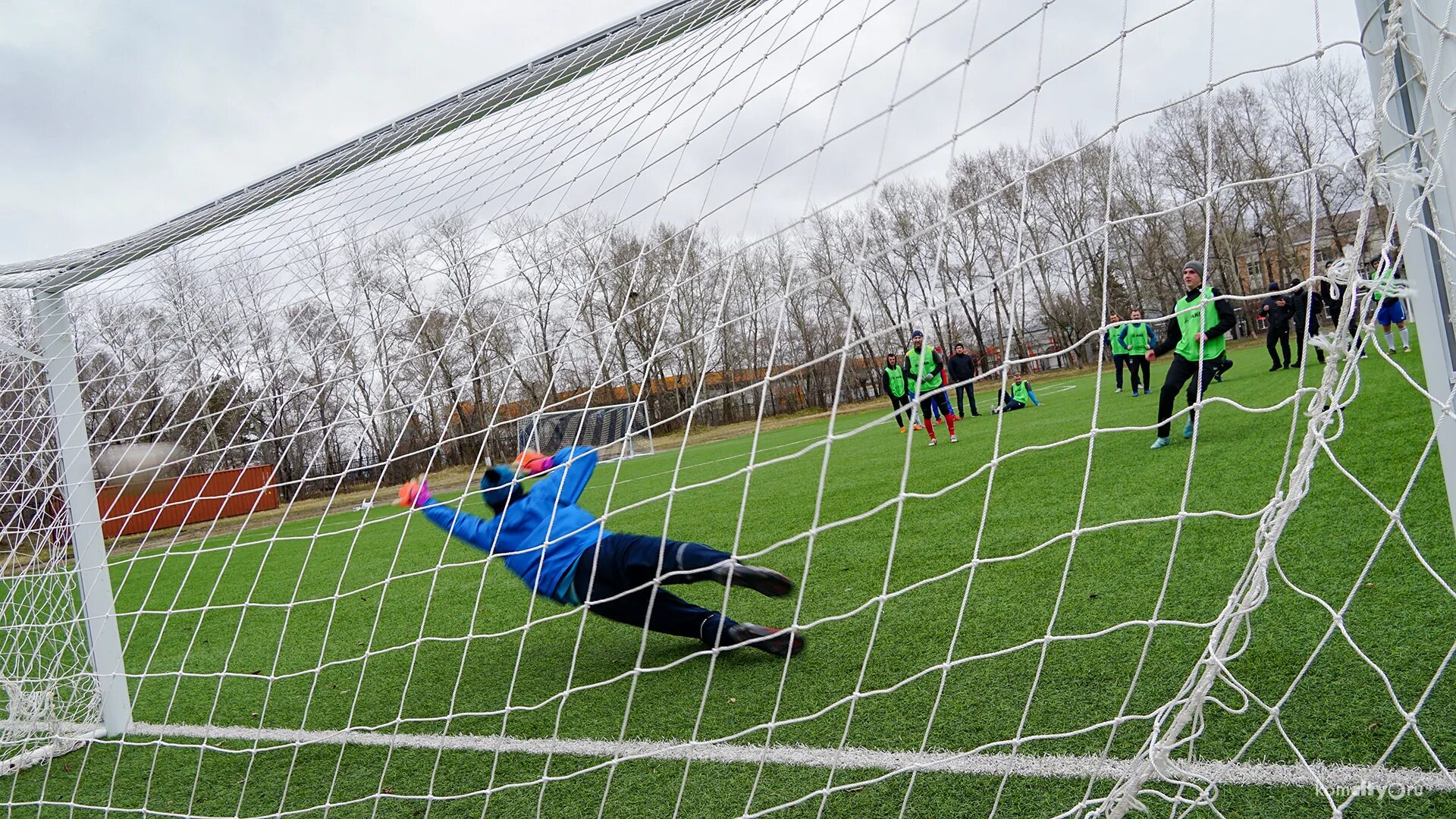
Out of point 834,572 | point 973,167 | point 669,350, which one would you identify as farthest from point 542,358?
point 834,572

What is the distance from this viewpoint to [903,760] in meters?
2.41

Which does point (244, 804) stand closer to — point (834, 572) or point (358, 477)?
point (358, 477)

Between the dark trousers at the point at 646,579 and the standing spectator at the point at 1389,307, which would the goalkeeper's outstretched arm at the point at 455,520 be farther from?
the standing spectator at the point at 1389,307

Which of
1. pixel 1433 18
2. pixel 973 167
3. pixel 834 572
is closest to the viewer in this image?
pixel 1433 18

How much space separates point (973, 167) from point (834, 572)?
8.19 feet

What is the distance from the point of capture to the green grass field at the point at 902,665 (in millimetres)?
2291

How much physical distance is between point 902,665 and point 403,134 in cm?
351

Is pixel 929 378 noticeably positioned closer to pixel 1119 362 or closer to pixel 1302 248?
pixel 1119 362

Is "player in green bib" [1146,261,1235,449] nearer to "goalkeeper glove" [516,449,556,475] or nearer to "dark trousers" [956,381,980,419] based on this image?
"goalkeeper glove" [516,449,556,475]

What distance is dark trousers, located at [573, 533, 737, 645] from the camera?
3.08 metres

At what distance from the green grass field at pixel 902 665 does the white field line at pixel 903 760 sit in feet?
0.13

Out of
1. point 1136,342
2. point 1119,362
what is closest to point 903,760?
point 1136,342

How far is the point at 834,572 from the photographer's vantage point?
15.3 feet

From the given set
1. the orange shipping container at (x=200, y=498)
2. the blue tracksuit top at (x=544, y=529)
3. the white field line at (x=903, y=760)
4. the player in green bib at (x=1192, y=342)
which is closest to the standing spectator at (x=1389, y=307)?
the player in green bib at (x=1192, y=342)
